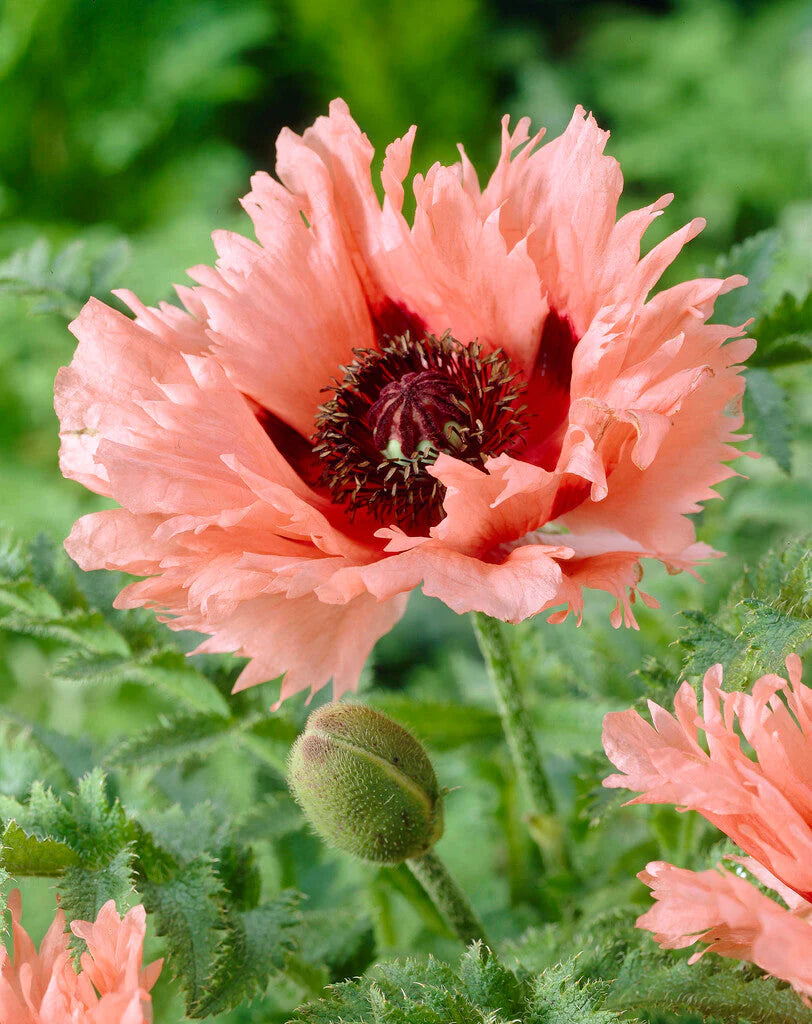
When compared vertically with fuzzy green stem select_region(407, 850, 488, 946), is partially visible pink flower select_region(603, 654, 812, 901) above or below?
above

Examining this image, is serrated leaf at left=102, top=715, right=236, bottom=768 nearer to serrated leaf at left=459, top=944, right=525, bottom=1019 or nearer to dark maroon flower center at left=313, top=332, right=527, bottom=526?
dark maroon flower center at left=313, top=332, right=527, bottom=526

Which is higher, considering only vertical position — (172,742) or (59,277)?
(59,277)

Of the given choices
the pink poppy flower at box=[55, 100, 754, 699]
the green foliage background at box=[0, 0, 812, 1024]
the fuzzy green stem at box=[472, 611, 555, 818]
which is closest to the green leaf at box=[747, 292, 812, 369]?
the green foliage background at box=[0, 0, 812, 1024]

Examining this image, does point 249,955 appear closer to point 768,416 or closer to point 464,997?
point 464,997

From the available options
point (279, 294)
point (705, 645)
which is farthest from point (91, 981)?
point (279, 294)

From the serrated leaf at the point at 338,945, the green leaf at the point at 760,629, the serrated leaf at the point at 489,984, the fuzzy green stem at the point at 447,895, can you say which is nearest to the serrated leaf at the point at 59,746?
the serrated leaf at the point at 338,945

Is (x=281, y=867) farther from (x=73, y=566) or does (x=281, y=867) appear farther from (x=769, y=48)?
(x=769, y=48)

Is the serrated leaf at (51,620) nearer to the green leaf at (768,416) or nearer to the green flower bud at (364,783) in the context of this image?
the green flower bud at (364,783)
